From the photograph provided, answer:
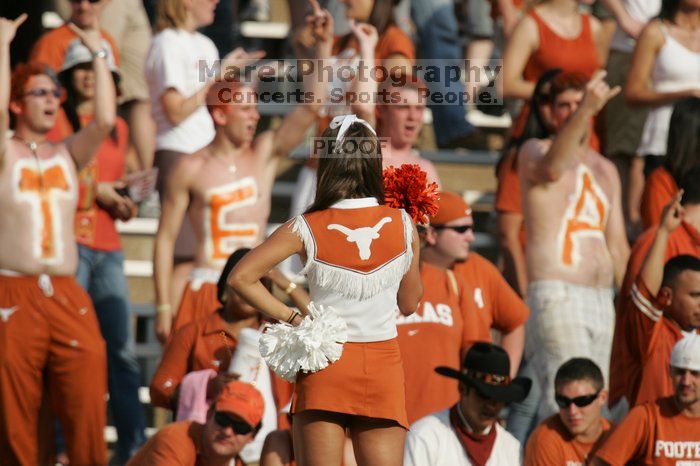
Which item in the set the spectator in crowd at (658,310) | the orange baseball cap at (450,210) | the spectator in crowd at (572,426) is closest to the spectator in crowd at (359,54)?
the orange baseball cap at (450,210)

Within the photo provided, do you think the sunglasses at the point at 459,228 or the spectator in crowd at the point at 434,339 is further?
the sunglasses at the point at 459,228

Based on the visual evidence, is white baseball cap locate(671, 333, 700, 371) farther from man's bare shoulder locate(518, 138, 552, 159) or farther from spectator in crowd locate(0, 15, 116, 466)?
spectator in crowd locate(0, 15, 116, 466)

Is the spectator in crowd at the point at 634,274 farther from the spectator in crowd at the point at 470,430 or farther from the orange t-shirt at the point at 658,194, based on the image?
the spectator in crowd at the point at 470,430

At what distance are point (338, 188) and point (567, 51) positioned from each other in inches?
168

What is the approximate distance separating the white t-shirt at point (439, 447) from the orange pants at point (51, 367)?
1776mm

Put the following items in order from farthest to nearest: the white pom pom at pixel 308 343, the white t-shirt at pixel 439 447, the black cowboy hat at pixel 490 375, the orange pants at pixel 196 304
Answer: the orange pants at pixel 196 304, the black cowboy hat at pixel 490 375, the white t-shirt at pixel 439 447, the white pom pom at pixel 308 343

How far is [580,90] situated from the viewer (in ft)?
25.9

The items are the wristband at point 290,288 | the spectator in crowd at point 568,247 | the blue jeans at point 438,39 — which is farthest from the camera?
the blue jeans at point 438,39

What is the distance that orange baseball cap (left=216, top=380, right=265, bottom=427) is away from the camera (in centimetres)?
596

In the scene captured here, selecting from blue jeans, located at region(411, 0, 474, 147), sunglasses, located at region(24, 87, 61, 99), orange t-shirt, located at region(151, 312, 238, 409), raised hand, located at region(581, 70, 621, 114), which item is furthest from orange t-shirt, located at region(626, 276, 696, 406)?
blue jeans, located at region(411, 0, 474, 147)

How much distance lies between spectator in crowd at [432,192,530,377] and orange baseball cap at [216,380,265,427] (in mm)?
1409

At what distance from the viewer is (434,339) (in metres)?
6.81

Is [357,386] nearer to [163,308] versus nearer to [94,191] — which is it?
[163,308]

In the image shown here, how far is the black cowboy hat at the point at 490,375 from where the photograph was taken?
6.22 metres
